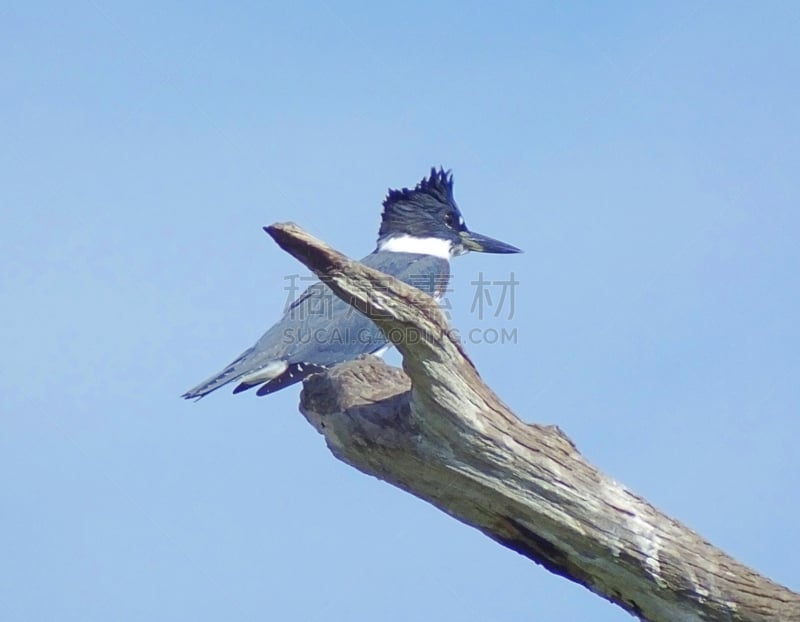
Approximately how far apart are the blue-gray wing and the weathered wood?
193 centimetres

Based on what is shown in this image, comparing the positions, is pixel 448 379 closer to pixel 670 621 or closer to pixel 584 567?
pixel 584 567

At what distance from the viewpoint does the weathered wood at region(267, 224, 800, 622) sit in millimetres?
3615

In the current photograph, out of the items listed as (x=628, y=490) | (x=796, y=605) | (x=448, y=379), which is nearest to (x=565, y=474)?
(x=628, y=490)

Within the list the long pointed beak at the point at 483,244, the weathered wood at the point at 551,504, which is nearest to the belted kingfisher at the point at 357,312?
the long pointed beak at the point at 483,244

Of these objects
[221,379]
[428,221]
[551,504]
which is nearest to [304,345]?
[221,379]

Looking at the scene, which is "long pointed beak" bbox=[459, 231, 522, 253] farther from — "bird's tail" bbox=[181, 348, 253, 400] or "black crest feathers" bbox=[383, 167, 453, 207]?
"bird's tail" bbox=[181, 348, 253, 400]

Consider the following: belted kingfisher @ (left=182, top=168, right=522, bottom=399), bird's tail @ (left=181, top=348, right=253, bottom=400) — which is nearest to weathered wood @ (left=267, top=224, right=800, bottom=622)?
belted kingfisher @ (left=182, top=168, right=522, bottom=399)

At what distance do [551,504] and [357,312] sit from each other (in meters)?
2.73

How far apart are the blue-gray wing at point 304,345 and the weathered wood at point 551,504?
6.32 feet

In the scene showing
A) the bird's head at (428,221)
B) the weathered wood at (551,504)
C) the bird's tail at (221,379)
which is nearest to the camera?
the weathered wood at (551,504)

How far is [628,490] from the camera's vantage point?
375 cm

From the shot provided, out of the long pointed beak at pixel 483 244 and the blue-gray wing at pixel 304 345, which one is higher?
the long pointed beak at pixel 483 244

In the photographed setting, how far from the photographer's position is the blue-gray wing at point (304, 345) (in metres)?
5.71

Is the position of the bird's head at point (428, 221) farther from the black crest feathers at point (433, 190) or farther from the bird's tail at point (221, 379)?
the bird's tail at point (221, 379)
